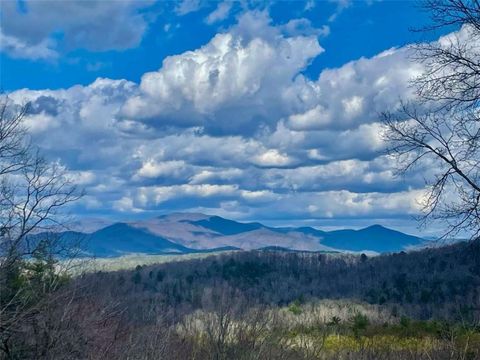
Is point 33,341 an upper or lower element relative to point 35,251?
lower

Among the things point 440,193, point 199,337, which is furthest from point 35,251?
point 440,193

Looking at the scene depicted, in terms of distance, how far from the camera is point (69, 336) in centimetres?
1506

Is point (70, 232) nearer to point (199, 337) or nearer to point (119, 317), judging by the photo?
point (119, 317)

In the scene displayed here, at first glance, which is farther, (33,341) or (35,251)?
(35,251)

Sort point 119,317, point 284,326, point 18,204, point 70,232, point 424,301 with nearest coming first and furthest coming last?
point 284,326, point 119,317, point 18,204, point 70,232, point 424,301

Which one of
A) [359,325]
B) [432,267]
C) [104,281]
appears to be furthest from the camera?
[432,267]

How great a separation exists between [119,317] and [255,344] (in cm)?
606

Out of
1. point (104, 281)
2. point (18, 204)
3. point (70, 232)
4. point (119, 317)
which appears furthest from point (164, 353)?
point (70, 232)

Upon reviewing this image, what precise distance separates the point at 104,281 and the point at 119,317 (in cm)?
465

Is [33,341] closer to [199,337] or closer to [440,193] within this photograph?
[199,337]

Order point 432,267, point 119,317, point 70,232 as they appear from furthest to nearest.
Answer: point 432,267
point 70,232
point 119,317

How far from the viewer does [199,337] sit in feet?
49.9

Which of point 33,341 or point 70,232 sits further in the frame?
point 70,232

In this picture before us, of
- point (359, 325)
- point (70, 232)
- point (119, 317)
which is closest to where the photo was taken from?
point (119, 317)
